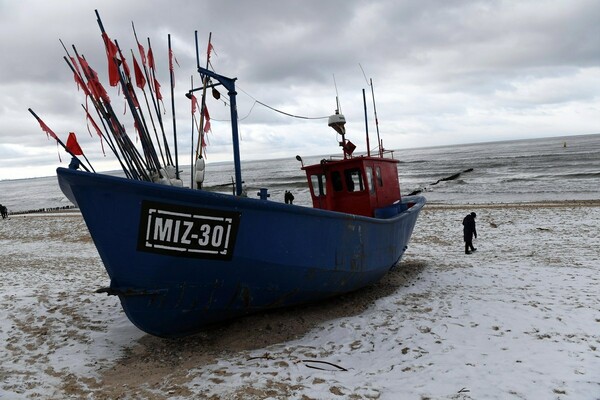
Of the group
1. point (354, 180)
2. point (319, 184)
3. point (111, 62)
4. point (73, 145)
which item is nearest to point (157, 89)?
point (111, 62)

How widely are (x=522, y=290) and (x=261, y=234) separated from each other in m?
5.83

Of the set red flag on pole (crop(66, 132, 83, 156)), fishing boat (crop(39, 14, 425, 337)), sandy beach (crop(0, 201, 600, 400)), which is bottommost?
sandy beach (crop(0, 201, 600, 400))

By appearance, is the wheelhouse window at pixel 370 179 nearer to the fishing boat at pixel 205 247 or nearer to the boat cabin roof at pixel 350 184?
the boat cabin roof at pixel 350 184

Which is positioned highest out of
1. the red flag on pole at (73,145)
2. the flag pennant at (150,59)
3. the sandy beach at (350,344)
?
the flag pennant at (150,59)

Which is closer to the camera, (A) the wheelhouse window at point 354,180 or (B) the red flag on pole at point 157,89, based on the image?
(B) the red flag on pole at point 157,89

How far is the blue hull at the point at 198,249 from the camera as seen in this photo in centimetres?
505

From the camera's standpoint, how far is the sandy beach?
15.3 ft

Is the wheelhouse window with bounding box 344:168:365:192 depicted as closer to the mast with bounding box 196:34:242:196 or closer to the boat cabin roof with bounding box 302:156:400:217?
the boat cabin roof with bounding box 302:156:400:217

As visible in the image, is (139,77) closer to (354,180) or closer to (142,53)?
(142,53)

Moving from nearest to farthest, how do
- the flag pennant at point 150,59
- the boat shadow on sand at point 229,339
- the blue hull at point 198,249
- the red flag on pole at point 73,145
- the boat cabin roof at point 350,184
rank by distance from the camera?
the red flag on pole at point 73,145 < the blue hull at point 198,249 < the boat shadow on sand at point 229,339 < the flag pennant at point 150,59 < the boat cabin roof at point 350,184

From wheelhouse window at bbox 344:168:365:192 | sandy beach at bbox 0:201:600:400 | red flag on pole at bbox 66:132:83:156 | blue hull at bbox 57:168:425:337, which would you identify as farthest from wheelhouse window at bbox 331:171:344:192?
red flag on pole at bbox 66:132:83:156

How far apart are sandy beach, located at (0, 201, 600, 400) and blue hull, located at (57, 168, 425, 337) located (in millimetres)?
658

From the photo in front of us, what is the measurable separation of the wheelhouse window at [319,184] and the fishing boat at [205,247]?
2.23 metres

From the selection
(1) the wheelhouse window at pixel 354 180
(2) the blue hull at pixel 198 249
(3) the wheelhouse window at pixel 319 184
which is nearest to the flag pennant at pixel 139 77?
(2) the blue hull at pixel 198 249
